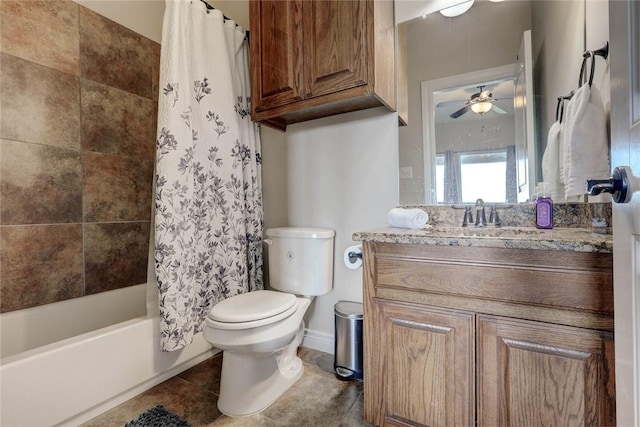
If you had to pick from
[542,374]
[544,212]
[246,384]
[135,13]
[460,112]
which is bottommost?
[246,384]

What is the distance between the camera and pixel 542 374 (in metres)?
0.82

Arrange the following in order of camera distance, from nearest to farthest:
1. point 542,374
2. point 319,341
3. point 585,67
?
point 542,374 → point 585,67 → point 319,341

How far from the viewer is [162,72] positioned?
1.39 meters

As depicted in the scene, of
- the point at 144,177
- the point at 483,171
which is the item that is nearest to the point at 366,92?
the point at 483,171

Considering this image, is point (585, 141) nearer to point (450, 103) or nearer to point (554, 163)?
Answer: point (554, 163)

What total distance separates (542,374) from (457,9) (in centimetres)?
163

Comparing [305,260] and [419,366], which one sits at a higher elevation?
[305,260]

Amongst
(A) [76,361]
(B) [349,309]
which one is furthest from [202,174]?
(B) [349,309]

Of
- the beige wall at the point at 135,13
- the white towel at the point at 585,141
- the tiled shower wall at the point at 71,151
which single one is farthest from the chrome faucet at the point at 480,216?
the beige wall at the point at 135,13

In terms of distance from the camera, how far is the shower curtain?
54.4 inches

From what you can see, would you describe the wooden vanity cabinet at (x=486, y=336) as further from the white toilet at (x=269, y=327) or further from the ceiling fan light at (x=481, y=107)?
the ceiling fan light at (x=481, y=107)

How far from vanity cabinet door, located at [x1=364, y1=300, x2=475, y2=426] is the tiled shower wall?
68.8 inches

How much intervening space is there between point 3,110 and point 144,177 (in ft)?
2.46

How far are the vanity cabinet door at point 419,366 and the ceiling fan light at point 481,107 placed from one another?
1006 mm
